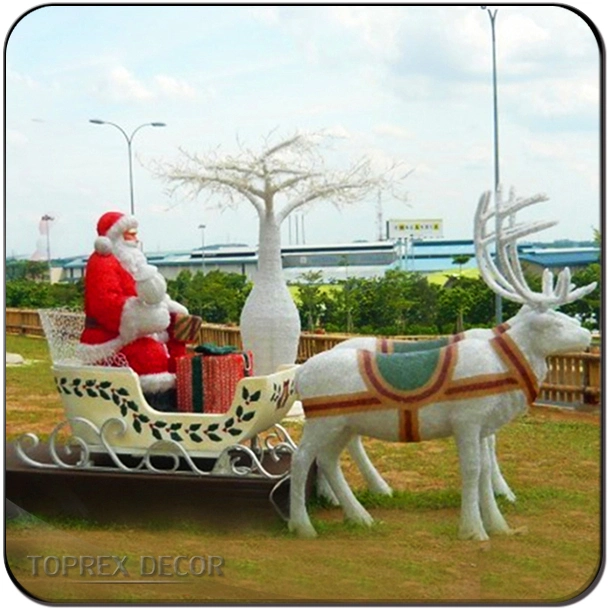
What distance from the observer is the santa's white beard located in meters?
5.00

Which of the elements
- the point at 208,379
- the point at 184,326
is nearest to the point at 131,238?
the point at 184,326

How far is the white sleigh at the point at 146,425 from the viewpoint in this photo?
4.77 meters

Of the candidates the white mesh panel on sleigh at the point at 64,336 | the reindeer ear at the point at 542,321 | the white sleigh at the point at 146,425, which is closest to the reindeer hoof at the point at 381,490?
the white sleigh at the point at 146,425

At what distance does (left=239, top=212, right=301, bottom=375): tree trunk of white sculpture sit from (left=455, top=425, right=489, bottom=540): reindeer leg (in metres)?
1.53

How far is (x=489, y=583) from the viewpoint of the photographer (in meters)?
4.31

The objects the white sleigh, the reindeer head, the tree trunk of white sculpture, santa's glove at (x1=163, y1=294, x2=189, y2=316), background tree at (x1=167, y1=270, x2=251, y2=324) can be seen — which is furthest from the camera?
the tree trunk of white sculpture

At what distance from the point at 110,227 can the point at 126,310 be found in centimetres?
35

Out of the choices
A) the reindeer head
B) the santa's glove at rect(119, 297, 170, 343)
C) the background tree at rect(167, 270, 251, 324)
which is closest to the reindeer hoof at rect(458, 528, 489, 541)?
the reindeer head

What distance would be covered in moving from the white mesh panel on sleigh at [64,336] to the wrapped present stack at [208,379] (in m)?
0.25

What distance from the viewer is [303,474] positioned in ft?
14.9

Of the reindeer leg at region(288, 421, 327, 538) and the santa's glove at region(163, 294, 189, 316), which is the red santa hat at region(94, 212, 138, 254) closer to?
the santa's glove at region(163, 294, 189, 316)

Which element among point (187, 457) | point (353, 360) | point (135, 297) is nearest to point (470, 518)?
point (353, 360)

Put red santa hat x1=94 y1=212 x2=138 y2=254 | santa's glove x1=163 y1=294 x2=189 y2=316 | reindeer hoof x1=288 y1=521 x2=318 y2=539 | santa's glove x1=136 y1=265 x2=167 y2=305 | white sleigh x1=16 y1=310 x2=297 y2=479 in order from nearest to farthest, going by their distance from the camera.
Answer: reindeer hoof x1=288 y1=521 x2=318 y2=539 → white sleigh x1=16 y1=310 x2=297 y2=479 → santa's glove x1=136 y1=265 x2=167 y2=305 → red santa hat x1=94 y1=212 x2=138 y2=254 → santa's glove x1=163 y1=294 x2=189 y2=316

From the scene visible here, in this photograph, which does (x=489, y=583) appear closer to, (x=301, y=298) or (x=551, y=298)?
(x=551, y=298)
